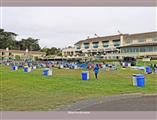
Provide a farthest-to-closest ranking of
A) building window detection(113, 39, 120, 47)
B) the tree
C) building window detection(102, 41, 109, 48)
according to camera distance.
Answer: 1. the tree
2. building window detection(102, 41, 109, 48)
3. building window detection(113, 39, 120, 47)

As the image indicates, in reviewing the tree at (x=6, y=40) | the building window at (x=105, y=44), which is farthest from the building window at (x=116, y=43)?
the tree at (x=6, y=40)

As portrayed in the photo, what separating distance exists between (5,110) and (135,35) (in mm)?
87766

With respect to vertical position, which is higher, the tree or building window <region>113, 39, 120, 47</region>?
the tree

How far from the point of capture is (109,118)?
8.59 metres

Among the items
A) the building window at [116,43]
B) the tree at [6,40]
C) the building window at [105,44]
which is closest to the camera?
the building window at [116,43]

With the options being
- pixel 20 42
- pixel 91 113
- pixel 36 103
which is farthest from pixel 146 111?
pixel 20 42

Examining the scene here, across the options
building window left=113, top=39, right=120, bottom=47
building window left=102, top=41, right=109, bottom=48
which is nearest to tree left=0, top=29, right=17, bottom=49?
building window left=102, top=41, right=109, bottom=48

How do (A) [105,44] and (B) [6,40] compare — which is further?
(B) [6,40]

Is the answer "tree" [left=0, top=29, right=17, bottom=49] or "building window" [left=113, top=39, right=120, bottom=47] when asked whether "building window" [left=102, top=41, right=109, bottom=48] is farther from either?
"tree" [left=0, top=29, right=17, bottom=49]

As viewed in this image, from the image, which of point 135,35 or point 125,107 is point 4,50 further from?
point 125,107

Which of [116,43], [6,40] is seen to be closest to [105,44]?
[116,43]

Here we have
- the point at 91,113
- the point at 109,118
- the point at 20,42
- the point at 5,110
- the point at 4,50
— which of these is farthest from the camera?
the point at 20,42

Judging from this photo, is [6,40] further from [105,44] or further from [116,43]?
[116,43]

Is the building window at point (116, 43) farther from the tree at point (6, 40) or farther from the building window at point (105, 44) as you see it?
the tree at point (6, 40)
